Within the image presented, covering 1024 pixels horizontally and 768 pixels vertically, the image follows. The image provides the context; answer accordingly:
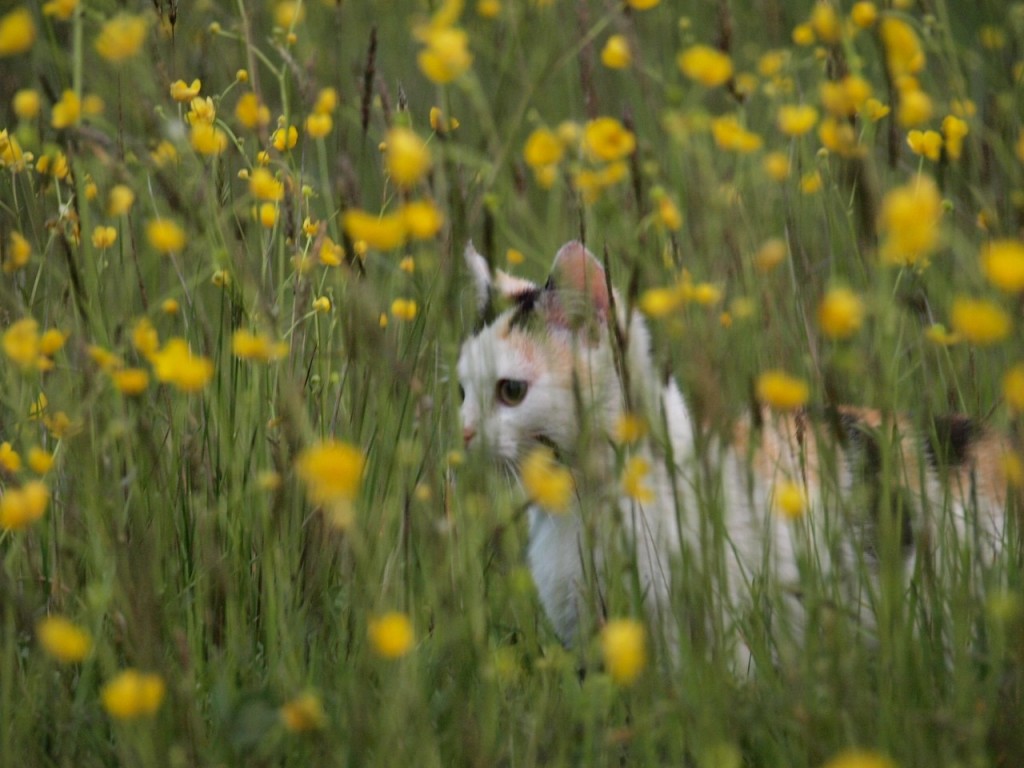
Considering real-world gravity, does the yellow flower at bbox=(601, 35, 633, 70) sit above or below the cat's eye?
below

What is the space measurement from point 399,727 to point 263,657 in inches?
29.9

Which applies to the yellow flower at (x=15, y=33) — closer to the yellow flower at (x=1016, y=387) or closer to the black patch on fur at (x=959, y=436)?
the yellow flower at (x=1016, y=387)

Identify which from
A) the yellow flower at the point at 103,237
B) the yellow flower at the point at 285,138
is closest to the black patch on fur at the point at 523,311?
the yellow flower at the point at 285,138

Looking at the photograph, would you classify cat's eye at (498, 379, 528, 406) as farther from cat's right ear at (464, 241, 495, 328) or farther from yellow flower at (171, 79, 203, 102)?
yellow flower at (171, 79, 203, 102)

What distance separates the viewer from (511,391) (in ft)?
8.75

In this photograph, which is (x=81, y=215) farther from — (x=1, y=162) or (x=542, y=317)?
(x=542, y=317)

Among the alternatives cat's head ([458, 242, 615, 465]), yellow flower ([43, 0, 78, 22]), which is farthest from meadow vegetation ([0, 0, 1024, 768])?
cat's head ([458, 242, 615, 465])

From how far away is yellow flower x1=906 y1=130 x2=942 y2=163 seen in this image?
6.54 ft

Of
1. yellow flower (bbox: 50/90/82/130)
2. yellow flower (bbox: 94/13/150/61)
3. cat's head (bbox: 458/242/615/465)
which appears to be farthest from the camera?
cat's head (bbox: 458/242/615/465)

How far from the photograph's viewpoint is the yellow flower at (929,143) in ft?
6.54

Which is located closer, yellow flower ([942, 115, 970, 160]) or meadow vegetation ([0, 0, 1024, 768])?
meadow vegetation ([0, 0, 1024, 768])

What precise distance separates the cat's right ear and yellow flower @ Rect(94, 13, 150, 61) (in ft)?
3.92

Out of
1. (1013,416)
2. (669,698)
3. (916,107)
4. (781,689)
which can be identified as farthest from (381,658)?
(916,107)

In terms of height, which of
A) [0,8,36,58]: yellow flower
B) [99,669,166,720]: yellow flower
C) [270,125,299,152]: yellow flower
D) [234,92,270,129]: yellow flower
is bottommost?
[99,669,166,720]: yellow flower
